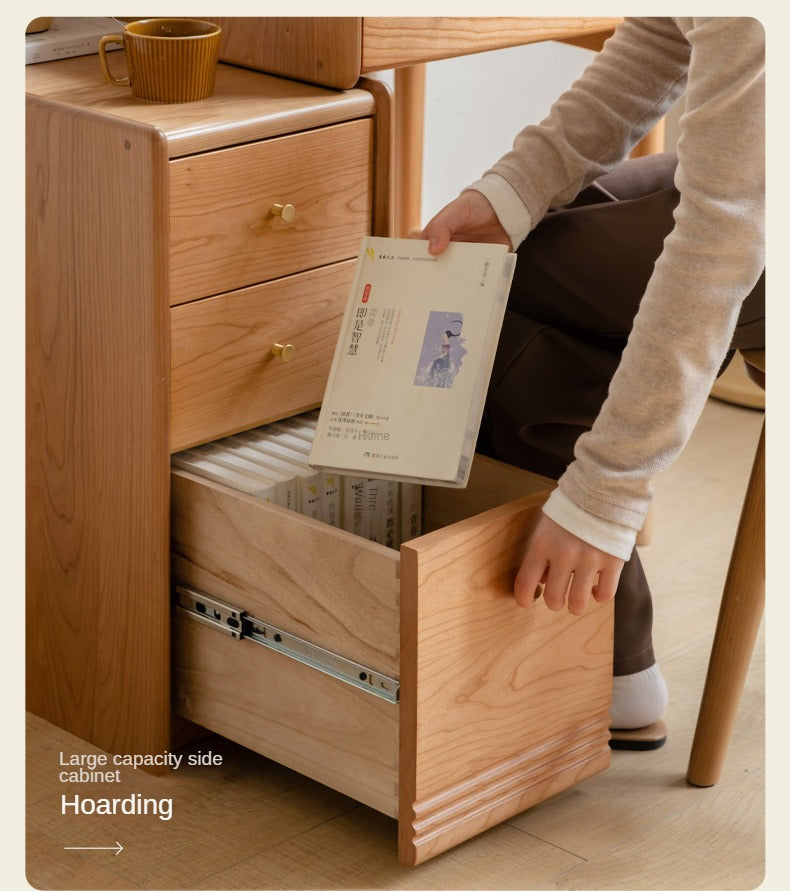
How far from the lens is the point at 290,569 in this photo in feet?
3.59

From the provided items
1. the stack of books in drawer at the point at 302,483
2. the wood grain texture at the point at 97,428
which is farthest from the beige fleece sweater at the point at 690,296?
the wood grain texture at the point at 97,428

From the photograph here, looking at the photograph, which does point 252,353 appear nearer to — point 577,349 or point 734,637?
point 577,349

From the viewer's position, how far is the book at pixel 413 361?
111 centimetres

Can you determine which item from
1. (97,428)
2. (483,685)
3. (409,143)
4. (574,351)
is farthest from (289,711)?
(409,143)

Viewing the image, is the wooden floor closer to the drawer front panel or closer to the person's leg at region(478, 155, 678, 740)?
the person's leg at region(478, 155, 678, 740)

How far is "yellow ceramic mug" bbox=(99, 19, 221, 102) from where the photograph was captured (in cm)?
114

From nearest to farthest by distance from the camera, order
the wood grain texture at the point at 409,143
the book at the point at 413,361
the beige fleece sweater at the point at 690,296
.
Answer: the beige fleece sweater at the point at 690,296, the book at the point at 413,361, the wood grain texture at the point at 409,143

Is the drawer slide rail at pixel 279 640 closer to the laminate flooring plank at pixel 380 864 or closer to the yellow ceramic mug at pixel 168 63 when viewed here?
the laminate flooring plank at pixel 380 864

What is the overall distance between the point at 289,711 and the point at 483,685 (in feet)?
0.54

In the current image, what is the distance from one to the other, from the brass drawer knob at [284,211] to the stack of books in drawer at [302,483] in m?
0.20

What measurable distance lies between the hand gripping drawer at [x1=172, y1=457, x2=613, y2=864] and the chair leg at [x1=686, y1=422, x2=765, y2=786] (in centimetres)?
9

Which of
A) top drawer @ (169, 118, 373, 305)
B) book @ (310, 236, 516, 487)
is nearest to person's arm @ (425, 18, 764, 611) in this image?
book @ (310, 236, 516, 487)

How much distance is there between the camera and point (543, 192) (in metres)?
1.24

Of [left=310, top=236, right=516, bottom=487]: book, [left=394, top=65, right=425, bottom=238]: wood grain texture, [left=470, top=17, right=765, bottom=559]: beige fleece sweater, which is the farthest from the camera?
[left=394, top=65, right=425, bottom=238]: wood grain texture
